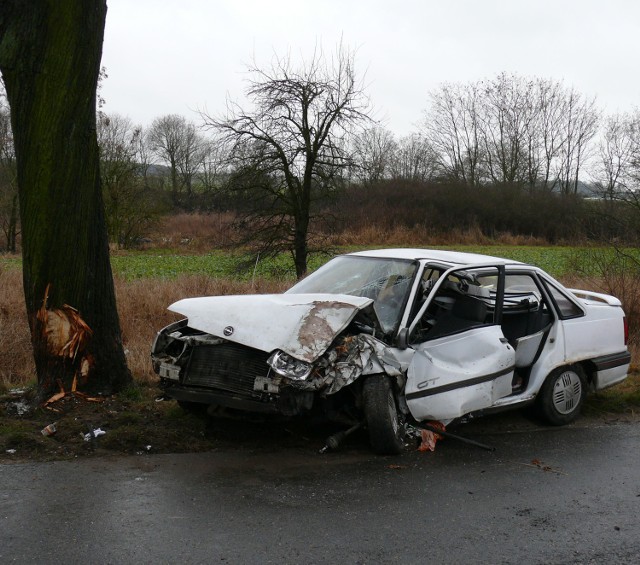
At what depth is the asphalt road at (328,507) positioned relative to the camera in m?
3.80

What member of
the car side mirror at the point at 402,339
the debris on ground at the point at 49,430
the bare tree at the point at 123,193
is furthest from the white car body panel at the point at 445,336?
the bare tree at the point at 123,193

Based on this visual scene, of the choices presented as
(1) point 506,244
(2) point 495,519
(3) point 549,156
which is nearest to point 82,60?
(2) point 495,519

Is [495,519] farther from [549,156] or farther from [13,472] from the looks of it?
[549,156]

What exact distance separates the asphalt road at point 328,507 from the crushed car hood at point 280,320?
98 cm

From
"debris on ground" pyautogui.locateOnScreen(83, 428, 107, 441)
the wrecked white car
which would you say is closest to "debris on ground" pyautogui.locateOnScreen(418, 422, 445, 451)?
the wrecked white car

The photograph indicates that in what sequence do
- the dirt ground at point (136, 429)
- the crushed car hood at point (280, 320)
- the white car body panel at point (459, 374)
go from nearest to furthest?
the crushed car hood at point (280, 320) < the dirt ground at point (136, 429) < the white car body panel at point (459, 374)

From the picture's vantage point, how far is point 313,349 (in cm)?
514

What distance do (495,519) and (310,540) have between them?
128 centimetres

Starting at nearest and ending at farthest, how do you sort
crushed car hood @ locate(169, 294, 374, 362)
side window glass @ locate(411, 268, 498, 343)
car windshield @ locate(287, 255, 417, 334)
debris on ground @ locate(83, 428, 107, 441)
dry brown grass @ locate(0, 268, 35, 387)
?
crushed car hood @ locate(169, 294, 374, 362) < debris on ground @ locate(83, 428, 107, 441) < car windshield @ locate(287, 255, 417, 334) < side window glass @ locate(411, 268, 498, 343) < dry brown grass @ locate(0, 268, 35, 387)

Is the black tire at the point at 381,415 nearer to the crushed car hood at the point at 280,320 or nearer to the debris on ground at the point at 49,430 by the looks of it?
the crushed car hood at the point at 280,320

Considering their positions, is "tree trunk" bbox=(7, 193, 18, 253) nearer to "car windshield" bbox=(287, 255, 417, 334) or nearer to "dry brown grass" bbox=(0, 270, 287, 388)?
"dry brown grass" bbox=(0, 270, 287, 388)

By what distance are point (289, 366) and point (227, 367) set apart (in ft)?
1.90

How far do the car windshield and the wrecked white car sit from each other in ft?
0.05

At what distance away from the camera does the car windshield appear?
605 centimetres
